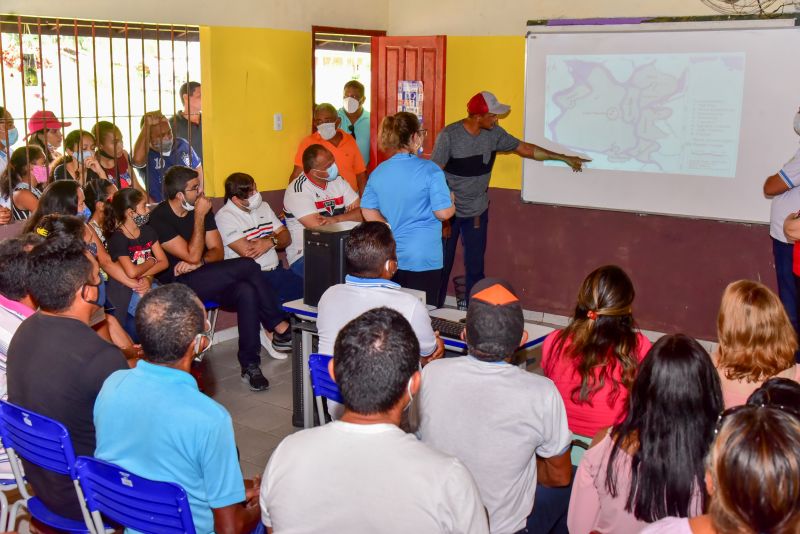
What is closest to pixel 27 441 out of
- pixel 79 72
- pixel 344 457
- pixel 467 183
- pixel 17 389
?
pixel 17 389

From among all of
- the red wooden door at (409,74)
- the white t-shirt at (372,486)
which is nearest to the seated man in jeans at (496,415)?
the white t-shirt at (372,486)

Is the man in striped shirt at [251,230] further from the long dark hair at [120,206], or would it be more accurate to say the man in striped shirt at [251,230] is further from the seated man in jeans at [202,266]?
the long dark hair at [120,206]

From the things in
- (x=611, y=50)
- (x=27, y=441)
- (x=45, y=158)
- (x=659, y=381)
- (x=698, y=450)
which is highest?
(x=611, y=50)

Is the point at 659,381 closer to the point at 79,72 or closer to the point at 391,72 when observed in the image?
the point at 79,72

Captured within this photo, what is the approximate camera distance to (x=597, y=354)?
3.01 meters

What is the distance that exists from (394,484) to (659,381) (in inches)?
33.2

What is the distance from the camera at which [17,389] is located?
2838mm

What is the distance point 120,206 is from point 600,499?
362cm

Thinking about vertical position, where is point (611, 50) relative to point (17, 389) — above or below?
above

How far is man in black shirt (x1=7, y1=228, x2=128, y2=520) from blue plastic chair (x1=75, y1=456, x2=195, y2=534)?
0.33 m

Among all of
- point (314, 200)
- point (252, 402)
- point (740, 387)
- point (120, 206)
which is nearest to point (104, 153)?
point (120, 206)

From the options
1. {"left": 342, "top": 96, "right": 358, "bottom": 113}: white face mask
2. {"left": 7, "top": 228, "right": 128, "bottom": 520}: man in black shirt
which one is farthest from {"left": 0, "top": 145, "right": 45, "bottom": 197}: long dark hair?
{"left": 342, "top": 96, "right": 358, "bottom": 113}: white face mask

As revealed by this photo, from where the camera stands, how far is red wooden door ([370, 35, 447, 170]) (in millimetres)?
6961

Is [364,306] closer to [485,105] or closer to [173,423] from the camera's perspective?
[173,423]
